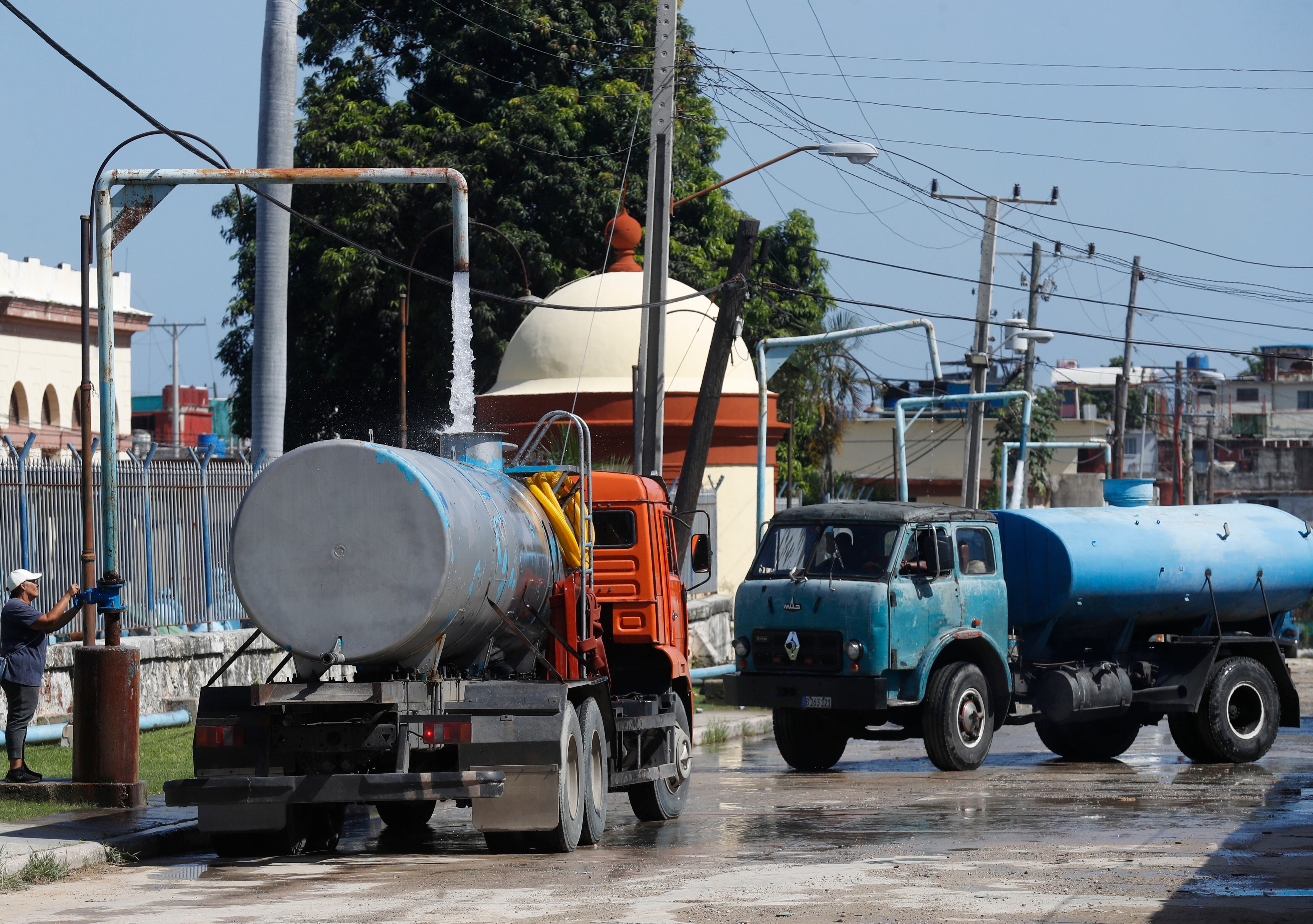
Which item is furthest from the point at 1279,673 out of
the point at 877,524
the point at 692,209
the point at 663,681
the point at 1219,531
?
the point at 692,209

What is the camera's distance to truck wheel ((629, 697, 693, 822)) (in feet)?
41.8

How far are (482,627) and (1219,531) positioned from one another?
33.4ft

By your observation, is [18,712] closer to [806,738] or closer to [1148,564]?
[806,738]

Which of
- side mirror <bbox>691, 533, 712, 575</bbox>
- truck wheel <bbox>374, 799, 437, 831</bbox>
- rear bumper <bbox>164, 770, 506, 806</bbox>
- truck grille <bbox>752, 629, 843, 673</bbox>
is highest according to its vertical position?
side mirror <bbox>691, 533, 712, 575</bbox>

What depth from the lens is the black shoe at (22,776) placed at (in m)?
12.5

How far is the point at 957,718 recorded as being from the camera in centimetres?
1595

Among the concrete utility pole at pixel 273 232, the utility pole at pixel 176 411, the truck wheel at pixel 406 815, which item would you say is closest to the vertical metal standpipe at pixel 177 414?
the utility pole at pixel 176 411

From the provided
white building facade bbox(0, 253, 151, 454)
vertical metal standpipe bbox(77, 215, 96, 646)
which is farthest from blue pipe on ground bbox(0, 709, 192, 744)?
white building facade bbox(0, 253, 151, 454)

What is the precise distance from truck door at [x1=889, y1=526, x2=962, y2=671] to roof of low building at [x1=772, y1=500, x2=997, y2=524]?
144mm

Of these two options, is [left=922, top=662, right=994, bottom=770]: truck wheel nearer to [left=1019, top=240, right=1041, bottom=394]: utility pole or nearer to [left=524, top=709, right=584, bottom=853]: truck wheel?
[left=524, top=709, right=584, bottom=853]: truck wheel

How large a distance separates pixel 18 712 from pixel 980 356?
81.1 feet

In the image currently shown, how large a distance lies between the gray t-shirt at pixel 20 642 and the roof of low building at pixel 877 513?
713 cm

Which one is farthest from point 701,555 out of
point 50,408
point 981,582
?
point 50,408

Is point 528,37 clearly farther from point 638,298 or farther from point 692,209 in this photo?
point 638,298
